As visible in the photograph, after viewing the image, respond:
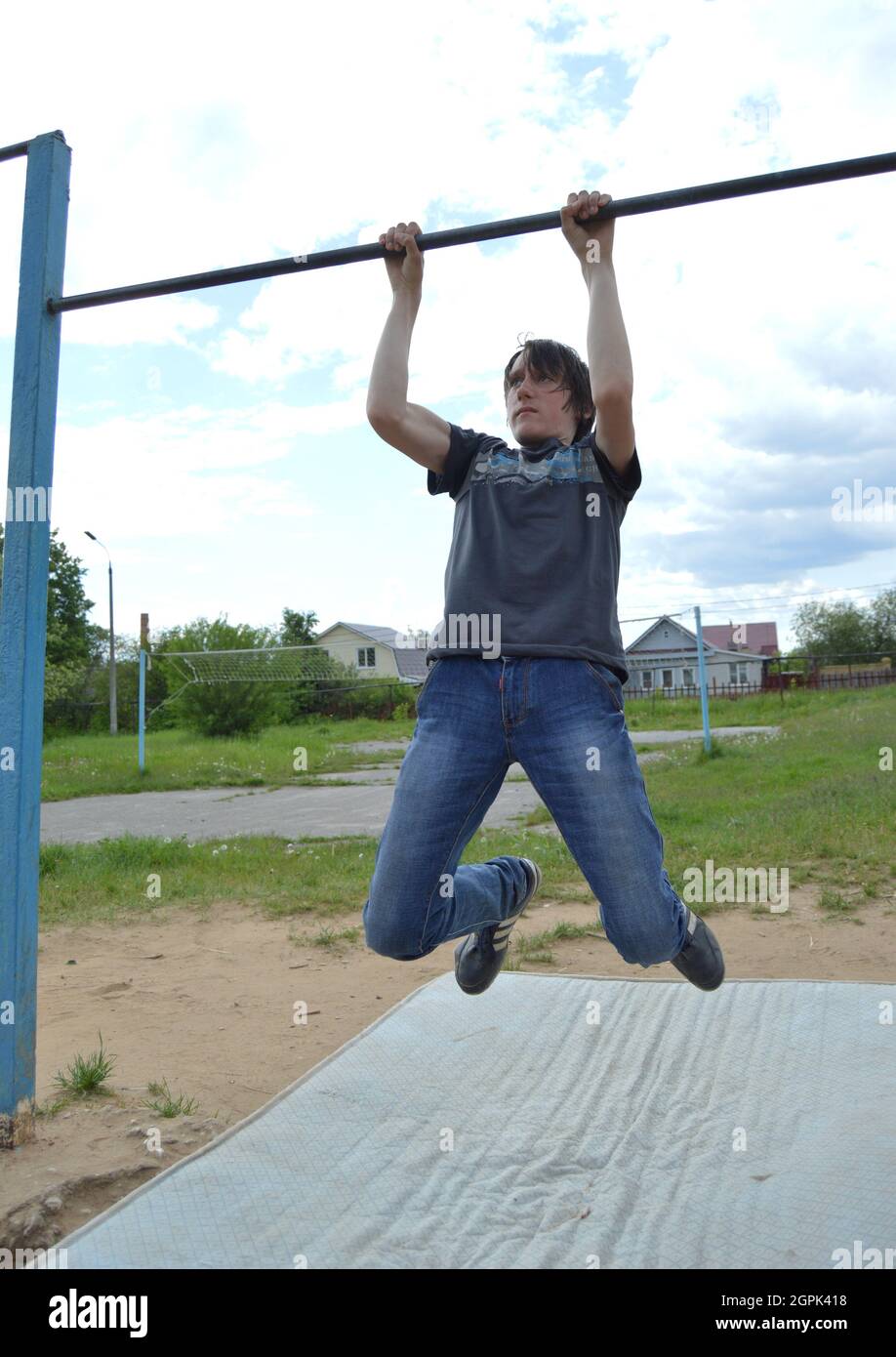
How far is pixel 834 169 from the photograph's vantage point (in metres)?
2.20

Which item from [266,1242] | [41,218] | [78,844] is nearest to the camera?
[266,1242]

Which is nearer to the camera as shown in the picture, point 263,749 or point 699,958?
point 699,958

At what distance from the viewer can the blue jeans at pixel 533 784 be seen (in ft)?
6.88

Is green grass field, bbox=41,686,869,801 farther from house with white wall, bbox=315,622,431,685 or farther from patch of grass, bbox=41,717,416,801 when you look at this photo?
house with white wall, bbox=315,622,431,685

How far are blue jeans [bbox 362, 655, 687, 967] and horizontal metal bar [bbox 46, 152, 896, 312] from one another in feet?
3.42

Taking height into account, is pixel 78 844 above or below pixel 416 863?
below

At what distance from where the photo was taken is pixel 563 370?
2402 mm

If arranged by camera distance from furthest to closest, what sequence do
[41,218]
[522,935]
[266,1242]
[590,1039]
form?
[522,935] < [590,1039] < [41,218] < [266,1242]

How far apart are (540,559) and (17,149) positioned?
2045 mm

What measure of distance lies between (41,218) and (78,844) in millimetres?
5535

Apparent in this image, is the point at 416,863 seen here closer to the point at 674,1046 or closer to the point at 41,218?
the point at 674,1046

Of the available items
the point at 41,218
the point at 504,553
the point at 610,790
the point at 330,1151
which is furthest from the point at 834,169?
the point at 330,1151

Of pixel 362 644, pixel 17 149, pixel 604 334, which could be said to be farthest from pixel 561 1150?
pixel 362 644

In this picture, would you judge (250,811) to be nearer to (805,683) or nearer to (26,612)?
(26,612)
